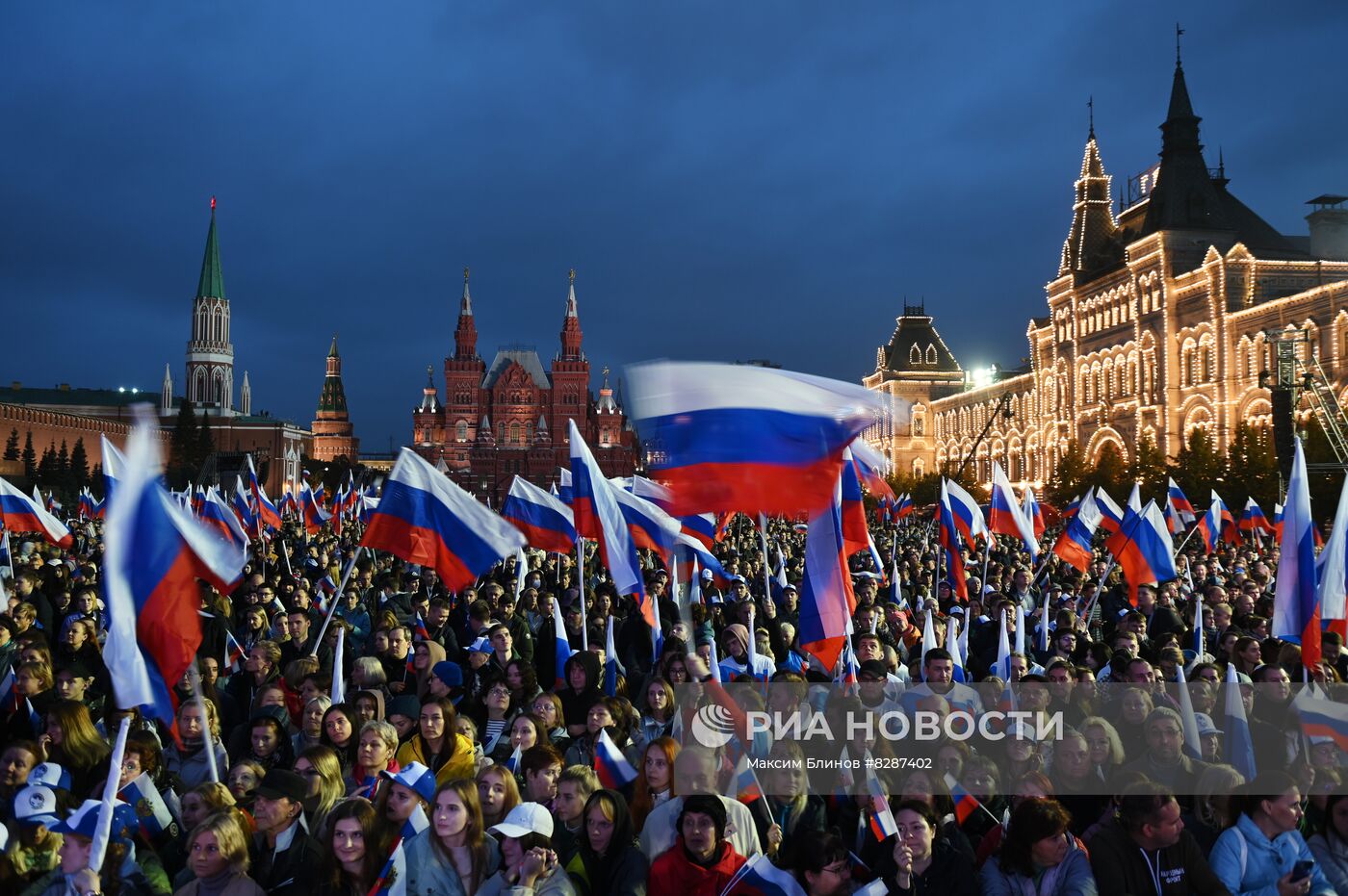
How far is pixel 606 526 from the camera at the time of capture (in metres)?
9.00

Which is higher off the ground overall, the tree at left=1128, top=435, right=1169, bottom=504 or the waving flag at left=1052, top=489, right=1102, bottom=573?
the tree at left=1128, top=435, right=1169, bottom=504

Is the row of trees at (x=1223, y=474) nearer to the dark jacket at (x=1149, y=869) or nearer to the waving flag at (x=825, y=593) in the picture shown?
the waving flag at (x=825, y=593)

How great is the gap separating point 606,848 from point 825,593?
8.35 ft

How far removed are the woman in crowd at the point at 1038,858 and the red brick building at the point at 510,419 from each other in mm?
106635

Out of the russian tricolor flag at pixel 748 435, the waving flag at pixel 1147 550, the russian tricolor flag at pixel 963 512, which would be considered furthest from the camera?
the russian tricolor flag at pixel 963 512

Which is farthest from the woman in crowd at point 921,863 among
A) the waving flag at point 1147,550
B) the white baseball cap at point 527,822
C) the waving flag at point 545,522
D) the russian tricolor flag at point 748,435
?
the waving flag at point 545,522

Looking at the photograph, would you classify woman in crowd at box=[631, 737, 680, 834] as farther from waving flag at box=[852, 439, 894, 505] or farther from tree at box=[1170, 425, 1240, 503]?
tree at box=[1170, 425, 1240, 503]

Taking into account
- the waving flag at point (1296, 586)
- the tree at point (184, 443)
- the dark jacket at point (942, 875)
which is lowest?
the dark jacket at point (942, 875)

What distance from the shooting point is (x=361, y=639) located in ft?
33.5

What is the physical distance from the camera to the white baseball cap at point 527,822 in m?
4.21

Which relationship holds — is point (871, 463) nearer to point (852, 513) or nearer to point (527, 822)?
point (852, 513)

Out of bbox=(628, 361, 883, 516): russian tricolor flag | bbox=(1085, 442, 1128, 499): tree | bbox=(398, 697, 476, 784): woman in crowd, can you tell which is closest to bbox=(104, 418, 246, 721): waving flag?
bbox=(398, 697, 476, 784): woman in crowd

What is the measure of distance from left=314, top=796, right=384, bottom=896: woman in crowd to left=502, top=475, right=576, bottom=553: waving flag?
829 centimetres

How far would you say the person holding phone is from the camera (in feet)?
14.3
